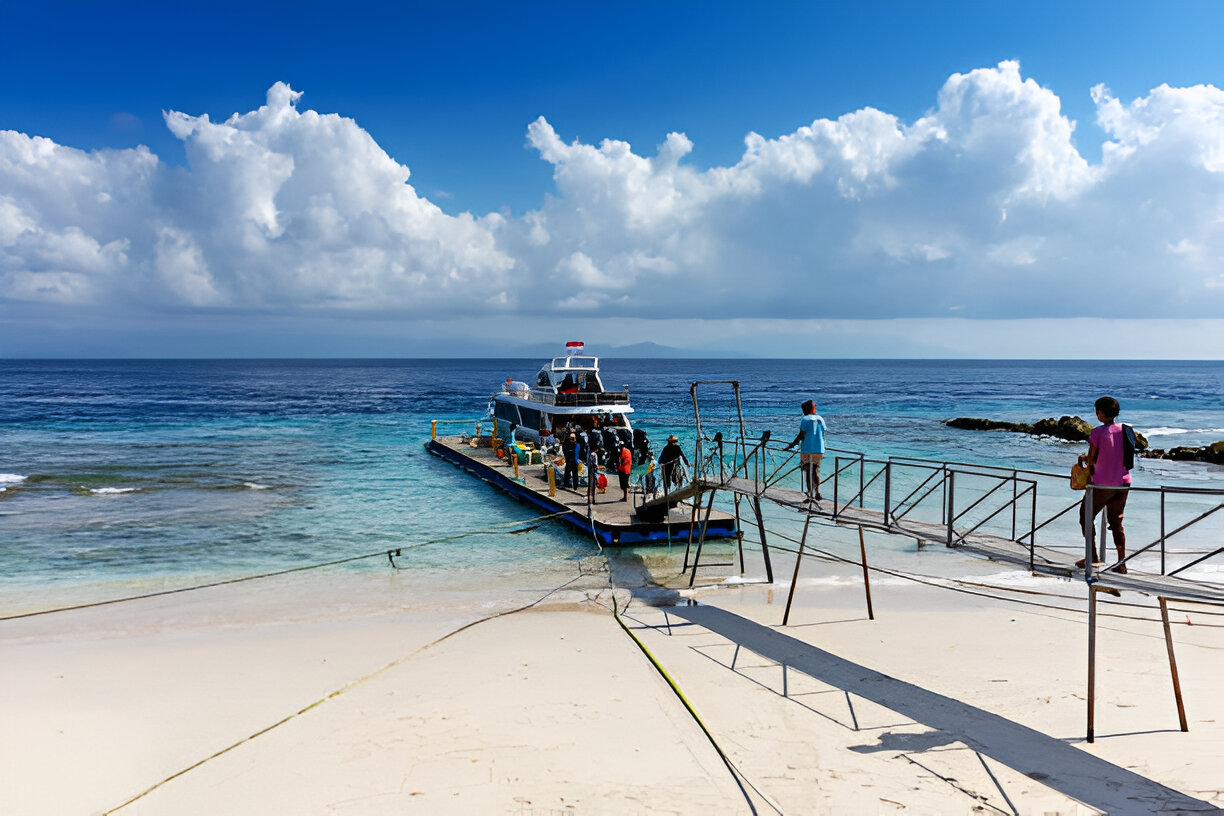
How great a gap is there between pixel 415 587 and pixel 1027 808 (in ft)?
36.2

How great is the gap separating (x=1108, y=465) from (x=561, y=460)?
1663cm

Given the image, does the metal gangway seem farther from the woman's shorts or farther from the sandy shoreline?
the sandy shoreline

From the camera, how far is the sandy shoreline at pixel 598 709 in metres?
7.15

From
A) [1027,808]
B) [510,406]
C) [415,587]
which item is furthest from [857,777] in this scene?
[510,406]

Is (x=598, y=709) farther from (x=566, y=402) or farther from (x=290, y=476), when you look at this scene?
(x=290, y=476)

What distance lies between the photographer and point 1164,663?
34.1 ft

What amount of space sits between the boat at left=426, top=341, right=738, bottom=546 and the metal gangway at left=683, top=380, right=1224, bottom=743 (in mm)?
684

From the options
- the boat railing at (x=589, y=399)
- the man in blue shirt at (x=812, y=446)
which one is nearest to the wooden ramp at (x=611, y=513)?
the boat railing at (x=589, y=399)

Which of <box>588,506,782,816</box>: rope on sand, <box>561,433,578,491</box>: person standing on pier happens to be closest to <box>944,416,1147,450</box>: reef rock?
<box>561,433,578,491</box>: person standing on pier

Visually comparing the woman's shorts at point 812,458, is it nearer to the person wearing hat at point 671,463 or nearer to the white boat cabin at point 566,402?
the person wearing hat at point 671,463

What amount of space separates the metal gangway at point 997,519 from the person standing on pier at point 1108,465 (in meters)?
0.14

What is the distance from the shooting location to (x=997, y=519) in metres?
21.4

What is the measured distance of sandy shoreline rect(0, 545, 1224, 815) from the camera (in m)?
7.15

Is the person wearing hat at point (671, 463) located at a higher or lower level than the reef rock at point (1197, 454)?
higher
